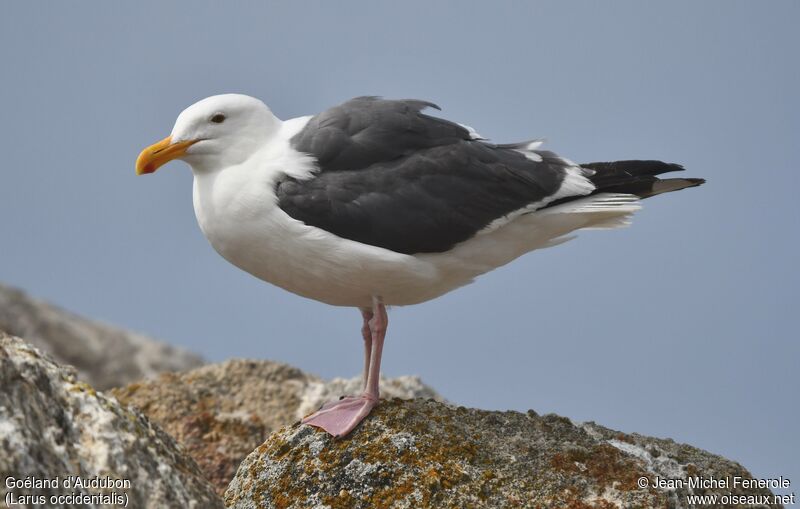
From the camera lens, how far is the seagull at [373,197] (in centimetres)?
765

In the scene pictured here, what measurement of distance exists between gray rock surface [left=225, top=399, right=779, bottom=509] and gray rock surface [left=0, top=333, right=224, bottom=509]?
1.43 meters

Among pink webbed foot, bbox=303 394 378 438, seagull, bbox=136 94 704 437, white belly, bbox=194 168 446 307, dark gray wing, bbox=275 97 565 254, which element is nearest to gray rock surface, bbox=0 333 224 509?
pink webbed foot, bbox=303 394 378 438

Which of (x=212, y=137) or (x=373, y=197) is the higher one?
(x=212, y=137)

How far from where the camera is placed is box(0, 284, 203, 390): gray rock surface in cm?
1589

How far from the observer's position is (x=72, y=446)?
4.98 meters

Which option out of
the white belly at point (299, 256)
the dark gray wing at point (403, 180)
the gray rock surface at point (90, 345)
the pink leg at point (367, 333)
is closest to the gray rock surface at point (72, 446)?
the white belly at point (299, 256)

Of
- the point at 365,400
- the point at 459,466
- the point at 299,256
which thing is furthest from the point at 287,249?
the point at 459,466

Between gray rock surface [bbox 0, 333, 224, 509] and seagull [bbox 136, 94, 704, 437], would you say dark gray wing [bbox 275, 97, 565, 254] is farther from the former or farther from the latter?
gray rock surface [bbox 0, 333, 224, 509]

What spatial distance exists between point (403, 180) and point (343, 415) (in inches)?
77.7

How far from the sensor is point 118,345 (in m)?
16.8

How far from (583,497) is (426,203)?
2.64 m

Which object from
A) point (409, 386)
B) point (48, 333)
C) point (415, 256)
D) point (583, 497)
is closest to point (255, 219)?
point (415, 256)

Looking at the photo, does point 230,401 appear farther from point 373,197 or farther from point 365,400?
point 373,197

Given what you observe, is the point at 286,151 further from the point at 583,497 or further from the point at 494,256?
the point at 583,497
